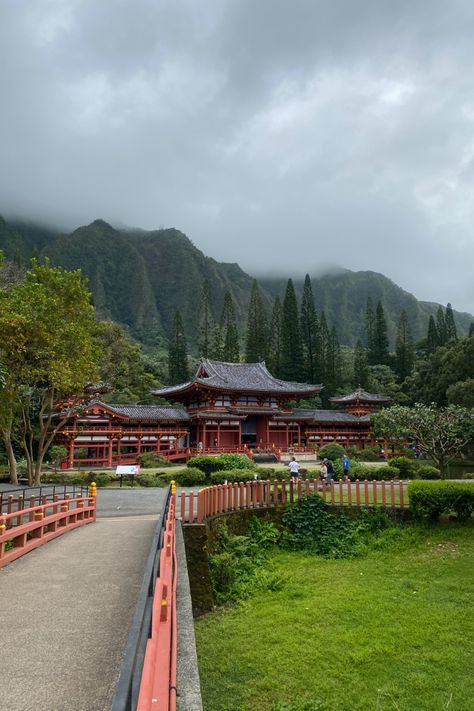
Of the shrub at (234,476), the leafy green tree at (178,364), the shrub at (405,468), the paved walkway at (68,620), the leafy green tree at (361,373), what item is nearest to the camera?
the paved walkway at (68,620)

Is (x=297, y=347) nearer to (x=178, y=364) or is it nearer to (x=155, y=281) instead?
(x=178, y=364)

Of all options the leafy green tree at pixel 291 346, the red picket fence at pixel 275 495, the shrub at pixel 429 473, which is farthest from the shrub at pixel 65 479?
the leafy green tree at pixel 291 346

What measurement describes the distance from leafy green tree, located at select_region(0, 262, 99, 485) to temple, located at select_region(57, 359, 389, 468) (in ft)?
40.9

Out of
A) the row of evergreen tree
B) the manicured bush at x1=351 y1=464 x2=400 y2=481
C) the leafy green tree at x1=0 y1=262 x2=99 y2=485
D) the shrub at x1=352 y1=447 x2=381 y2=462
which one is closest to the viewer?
the leafy green tree at x1=0 y1=262 x2=99 y2=485

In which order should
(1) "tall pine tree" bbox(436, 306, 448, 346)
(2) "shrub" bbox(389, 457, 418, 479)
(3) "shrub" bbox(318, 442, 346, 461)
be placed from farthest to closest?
1. (1) "tall pine tree" bbox(436, 306, 448, 346)
2. (3) "shrub" bbox(318, 442, 346, 461)
3. (2) "shrub" bbox(389, 457, 418, 479)

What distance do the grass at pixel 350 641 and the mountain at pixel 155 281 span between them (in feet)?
330

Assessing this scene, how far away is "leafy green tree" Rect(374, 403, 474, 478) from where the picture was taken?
2848 centimetres

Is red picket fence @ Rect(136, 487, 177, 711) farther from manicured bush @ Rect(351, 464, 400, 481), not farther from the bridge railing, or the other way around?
manicured bush @ Rect(351, 464, 400, 481)

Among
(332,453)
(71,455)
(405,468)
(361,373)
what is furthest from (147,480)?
(361,373)

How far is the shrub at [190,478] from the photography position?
23859 mm

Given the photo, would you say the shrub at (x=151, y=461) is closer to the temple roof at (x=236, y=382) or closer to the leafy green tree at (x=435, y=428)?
the temple roof at (x=236, y=382)

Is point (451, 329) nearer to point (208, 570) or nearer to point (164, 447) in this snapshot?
point (164, 447)

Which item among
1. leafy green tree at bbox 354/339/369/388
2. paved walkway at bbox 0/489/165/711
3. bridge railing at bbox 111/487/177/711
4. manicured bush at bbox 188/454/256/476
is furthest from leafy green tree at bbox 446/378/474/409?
bridge railing at bbox 111/487/177/711

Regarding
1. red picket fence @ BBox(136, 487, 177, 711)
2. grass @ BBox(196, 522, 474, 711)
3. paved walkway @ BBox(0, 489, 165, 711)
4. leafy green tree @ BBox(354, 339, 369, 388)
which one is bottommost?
grass @ BBox(196, 522, 474, 711)
